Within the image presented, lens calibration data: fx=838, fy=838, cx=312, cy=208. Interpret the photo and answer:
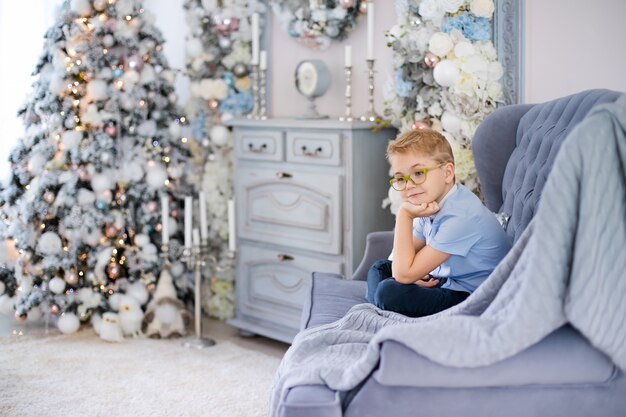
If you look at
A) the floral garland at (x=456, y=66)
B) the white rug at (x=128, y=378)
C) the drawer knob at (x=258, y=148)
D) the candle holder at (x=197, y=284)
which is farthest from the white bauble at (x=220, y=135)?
the floral garland at (x=456, y=66)

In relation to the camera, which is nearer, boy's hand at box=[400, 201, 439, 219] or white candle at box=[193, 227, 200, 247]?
boy's hand at box=[400, 201, 439, 219]

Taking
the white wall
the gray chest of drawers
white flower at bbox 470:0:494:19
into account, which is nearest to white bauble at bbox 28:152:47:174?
the gray chest of drawers

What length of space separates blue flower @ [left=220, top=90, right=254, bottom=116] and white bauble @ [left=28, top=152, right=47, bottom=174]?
3.30ft

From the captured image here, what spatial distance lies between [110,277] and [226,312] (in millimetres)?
735

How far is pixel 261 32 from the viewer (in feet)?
15.5

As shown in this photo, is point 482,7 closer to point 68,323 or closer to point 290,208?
point 290,208

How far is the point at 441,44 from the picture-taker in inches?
134

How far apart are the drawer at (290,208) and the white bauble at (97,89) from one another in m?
0.78

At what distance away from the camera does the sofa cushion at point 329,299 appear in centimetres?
263

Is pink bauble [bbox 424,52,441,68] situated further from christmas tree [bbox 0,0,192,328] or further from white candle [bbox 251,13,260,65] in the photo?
christmas tree [bbox 0,0,192,328]

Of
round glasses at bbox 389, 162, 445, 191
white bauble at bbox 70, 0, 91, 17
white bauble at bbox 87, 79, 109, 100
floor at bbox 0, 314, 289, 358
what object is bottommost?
floor at bbox 0, 314, 289, 358

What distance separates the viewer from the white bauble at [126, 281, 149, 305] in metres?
4.26

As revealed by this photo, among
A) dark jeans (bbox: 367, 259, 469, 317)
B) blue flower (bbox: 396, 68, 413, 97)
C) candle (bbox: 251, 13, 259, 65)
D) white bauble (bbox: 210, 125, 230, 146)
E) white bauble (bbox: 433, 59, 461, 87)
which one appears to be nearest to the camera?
dark jeans (bbox: 367, 259, 469, 317)

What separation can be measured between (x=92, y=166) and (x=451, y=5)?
1930 millimetres
